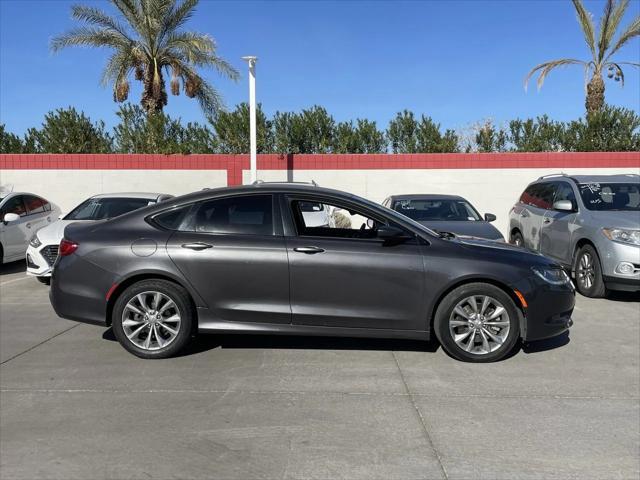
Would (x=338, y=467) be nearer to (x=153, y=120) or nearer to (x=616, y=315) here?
(x=616, y=315)

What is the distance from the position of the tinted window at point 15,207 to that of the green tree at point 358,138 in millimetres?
8654

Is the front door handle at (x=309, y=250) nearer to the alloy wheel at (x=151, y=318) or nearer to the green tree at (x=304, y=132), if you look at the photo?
the alloy wheel at (x=151, y=318)

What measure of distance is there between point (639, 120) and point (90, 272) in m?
15.7

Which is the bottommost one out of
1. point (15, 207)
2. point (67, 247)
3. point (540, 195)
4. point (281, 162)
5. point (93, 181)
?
point (67, 247)

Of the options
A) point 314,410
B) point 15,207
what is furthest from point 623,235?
point 15,207

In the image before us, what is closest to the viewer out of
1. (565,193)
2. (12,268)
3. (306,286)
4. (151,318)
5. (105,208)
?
(306,286)

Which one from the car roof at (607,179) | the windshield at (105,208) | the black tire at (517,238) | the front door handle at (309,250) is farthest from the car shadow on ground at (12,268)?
the car roof at (607,179)

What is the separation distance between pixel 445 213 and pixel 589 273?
2.49 m

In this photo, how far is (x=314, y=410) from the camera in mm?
4191

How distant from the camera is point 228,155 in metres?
16.0

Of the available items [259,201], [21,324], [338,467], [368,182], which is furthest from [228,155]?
[338,467]

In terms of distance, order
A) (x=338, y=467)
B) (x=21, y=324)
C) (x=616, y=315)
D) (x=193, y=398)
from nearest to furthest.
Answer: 1. (x=338, y=467)
2. (x=193, y=398)
3. (x=21, y=324)
4. (x=616, y=315)

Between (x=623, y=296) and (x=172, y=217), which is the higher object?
(x=172, y=217)

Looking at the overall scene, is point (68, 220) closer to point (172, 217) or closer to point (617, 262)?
point (172, 217)
